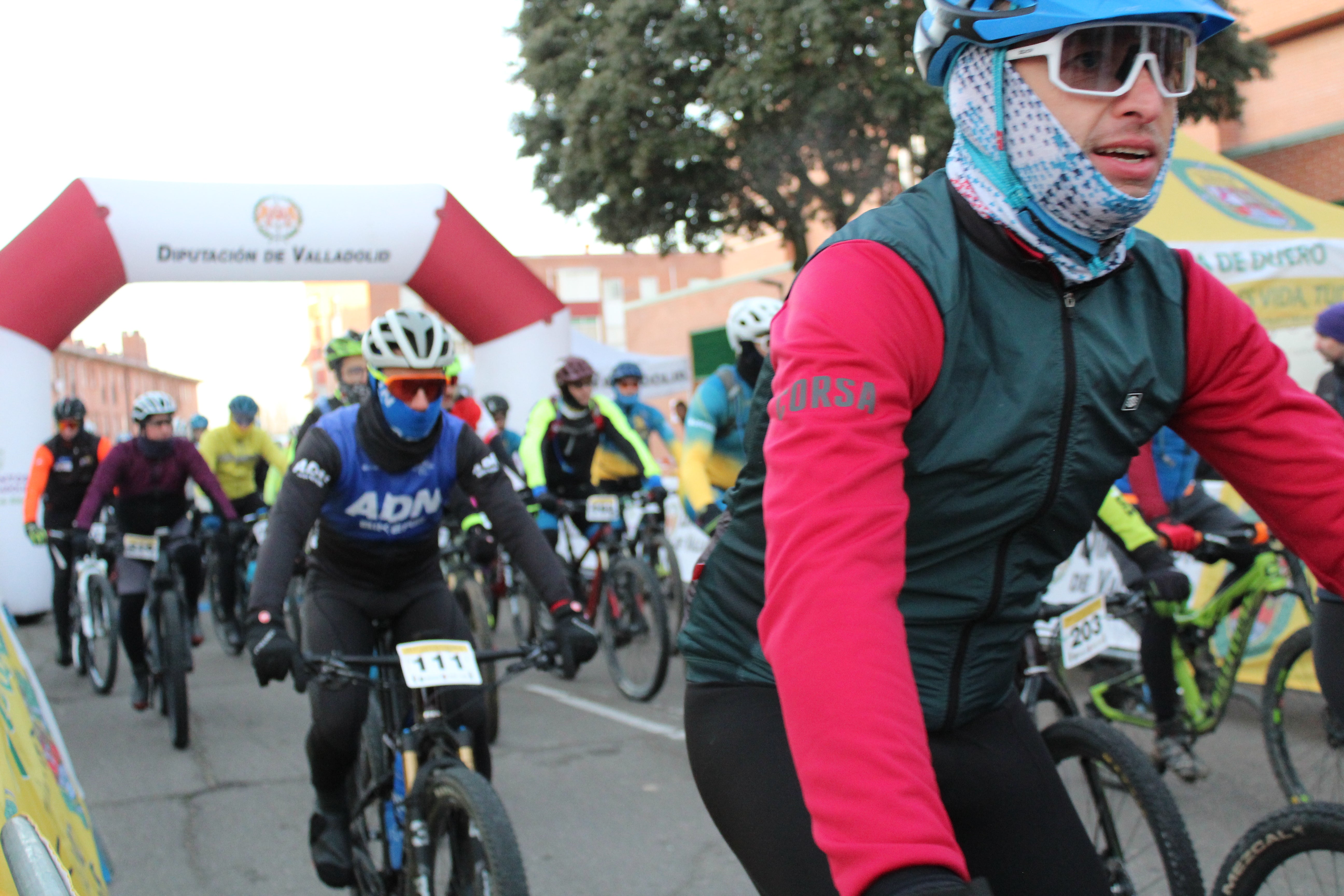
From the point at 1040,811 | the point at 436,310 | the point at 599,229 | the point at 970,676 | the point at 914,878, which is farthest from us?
the point at 599,229

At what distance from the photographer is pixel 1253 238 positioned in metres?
9.70

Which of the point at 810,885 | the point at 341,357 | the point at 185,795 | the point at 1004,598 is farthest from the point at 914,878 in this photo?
the point at 341,357

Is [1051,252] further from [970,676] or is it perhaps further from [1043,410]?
[970,676]

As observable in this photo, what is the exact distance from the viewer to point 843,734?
118 centimetres

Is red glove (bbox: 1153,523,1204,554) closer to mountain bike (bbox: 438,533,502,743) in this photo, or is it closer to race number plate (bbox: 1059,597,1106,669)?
race number plate (bbox: 1059,597,1106,669)

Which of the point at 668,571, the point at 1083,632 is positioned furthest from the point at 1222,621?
the point at 668,571

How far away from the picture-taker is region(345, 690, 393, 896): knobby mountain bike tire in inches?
144

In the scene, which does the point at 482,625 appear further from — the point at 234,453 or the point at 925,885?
the point at 925,885

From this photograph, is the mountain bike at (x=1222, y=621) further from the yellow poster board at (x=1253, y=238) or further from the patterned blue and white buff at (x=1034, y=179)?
the yellow poster board at (x=1253, y=238)

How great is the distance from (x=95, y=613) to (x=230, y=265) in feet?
19.0

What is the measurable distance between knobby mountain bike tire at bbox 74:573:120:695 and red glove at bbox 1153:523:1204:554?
662 cm

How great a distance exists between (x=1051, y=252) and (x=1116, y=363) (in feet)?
0.58

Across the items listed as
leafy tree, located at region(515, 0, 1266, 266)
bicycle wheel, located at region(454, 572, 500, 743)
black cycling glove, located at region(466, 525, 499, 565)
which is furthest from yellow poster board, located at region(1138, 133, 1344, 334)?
leafy tree, located at region(515, 0, 1266, 266)

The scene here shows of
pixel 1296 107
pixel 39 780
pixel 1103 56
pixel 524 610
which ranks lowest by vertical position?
pixel 524 610
